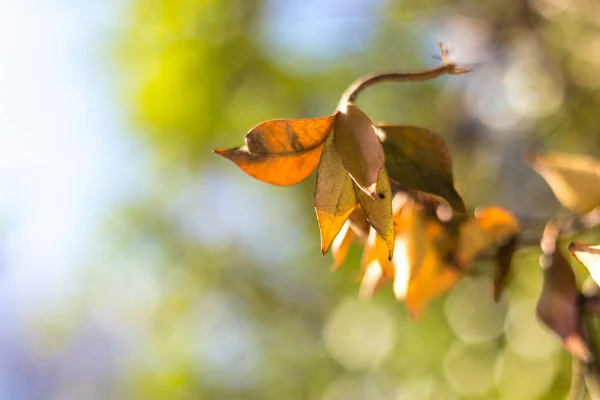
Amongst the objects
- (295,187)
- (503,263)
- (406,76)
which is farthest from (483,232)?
(295,187)

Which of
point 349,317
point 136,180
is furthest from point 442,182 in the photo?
point 136,180

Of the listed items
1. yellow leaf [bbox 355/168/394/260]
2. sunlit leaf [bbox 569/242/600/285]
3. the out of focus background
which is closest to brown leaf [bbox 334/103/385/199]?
yellow leaf [bbox 355/168/394/260]

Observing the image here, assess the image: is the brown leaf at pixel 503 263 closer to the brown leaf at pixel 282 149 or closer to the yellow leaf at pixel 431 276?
the yellow leaf at pixel 431 276

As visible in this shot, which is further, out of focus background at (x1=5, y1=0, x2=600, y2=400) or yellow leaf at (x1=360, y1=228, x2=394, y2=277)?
out of focus background at (x1=5, y1=0, x2=600, y2=400)

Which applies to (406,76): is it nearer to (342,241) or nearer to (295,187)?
(342,241)

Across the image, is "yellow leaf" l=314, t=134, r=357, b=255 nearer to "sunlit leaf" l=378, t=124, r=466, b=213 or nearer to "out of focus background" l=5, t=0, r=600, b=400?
"sunlit leaf" l=378, t=124, r=466, b=213

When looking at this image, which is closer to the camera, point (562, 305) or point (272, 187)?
point (562, 305)

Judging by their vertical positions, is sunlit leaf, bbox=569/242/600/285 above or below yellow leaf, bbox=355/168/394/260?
below
